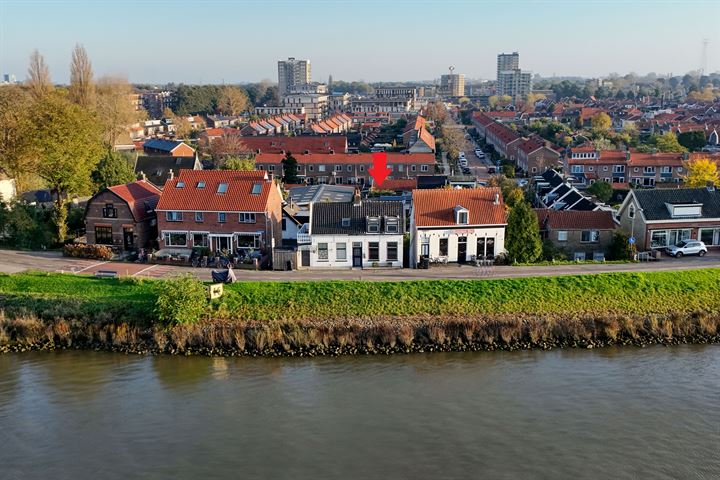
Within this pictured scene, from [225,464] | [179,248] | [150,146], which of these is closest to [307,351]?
[225,464]

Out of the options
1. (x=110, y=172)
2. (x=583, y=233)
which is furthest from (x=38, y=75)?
(x=583, y=233)

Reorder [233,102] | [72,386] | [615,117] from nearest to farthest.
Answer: [72,386] → [615,117] → [233,102]

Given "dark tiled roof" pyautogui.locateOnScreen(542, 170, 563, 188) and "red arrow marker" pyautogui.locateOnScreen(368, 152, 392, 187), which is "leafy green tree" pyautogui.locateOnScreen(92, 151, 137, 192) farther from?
"dark tiled roof" pyautogui.locateOnScreen(542, 170, 563, 188)

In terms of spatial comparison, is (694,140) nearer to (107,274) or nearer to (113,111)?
(113,111)

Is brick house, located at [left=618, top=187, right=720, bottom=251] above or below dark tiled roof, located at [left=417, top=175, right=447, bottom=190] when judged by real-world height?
below

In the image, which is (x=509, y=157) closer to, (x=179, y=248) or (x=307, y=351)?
(x=179, y=248)

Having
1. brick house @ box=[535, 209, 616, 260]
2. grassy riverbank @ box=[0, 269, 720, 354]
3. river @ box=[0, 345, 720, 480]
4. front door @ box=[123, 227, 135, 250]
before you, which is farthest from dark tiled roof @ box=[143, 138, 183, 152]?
river @ box=[0, 345, 720, 480]
